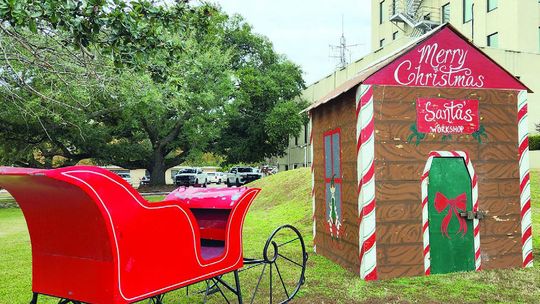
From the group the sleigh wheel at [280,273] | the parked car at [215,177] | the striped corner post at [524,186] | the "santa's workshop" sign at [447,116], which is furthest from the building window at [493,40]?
the parked car at [215,177]

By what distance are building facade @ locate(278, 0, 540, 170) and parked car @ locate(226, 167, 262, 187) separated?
188 inches

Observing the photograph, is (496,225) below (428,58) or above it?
below

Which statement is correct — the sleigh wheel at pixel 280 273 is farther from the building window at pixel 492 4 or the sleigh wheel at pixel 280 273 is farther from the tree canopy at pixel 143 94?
the building window at pixel 492 4

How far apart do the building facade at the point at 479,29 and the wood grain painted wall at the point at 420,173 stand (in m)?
14.6

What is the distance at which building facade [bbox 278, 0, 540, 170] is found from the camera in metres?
27.3

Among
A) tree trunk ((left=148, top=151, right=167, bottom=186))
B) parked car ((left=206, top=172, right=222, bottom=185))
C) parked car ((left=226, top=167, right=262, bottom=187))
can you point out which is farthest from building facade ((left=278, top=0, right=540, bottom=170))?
tree trunk ((left=148, top=151, right=167, bottom=186))

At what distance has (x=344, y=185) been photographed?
7.27m

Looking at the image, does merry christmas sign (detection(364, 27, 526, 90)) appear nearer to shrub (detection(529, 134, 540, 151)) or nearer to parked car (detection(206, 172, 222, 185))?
shrub (detection(529, 134, 540, 151))

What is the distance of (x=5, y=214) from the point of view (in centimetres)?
1891

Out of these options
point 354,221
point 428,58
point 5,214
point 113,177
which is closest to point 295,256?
point 354,221

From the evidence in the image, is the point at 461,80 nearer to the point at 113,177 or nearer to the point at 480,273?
the point at 480,273

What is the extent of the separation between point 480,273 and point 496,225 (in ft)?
2.61

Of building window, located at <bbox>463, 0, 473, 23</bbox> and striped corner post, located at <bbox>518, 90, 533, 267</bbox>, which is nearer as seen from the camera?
striped corner post, located at <bbox>518, 90, 533, 267</bbox>

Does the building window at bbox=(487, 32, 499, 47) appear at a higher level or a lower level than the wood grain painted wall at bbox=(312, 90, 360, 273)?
higher
